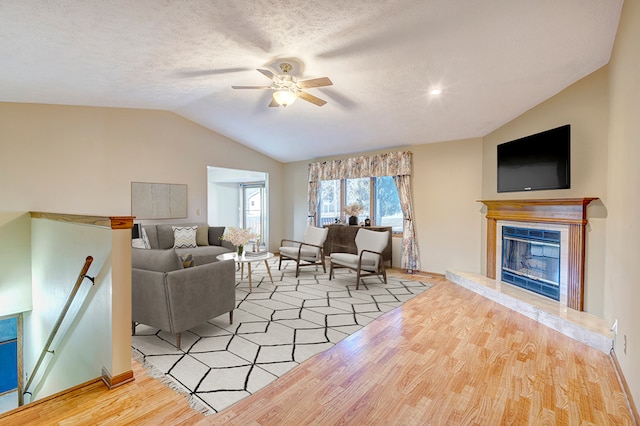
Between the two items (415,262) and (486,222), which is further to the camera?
(415,262)

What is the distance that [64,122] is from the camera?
14.9ft

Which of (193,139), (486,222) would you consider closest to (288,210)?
(193,139)

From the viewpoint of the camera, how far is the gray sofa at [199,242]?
5168mm

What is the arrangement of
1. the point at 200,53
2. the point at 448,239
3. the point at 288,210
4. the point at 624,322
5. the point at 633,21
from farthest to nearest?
the point at 288,210
the point at 448,239
the point at 200,53
the point at 624,322
the point at 633,21

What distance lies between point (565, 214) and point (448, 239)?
2039 mm

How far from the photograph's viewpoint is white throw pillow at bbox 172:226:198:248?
543 cm

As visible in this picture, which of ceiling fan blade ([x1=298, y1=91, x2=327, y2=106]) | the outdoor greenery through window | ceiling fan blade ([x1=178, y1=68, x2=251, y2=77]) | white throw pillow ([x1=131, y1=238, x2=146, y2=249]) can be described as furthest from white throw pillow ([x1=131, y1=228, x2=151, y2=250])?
the outdoor greenery through window

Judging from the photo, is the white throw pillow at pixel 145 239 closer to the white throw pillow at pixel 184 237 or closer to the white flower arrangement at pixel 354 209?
the white throw pillow at pixel 184 237

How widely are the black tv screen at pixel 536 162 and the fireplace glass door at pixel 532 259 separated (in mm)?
614

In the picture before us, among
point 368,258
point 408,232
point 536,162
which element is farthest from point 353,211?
point 536,162

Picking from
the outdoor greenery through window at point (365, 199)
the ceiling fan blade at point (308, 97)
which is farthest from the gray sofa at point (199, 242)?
the ceiling fan blade at point (308, 97)

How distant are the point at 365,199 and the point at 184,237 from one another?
372 centimetres

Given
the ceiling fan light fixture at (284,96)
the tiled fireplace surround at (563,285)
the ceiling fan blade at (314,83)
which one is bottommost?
the tiled fireplace surround at (563,285)

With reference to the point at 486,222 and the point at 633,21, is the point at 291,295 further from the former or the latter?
the point at 633,21
